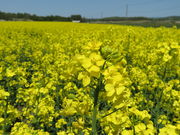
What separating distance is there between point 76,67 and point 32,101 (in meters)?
1.78

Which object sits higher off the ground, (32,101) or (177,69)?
(177,69)

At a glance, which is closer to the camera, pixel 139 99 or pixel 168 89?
pixel 168 89

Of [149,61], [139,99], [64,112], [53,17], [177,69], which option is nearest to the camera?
[64,112]

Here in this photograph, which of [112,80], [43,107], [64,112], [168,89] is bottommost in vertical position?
[43,107]

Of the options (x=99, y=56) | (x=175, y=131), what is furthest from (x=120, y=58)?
(x=175, y=131)

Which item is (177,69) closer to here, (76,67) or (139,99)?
(139,99)

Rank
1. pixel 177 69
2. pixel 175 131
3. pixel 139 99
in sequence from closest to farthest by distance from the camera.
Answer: pixel 175 131 < pixel 139 99 < pixel 177 69

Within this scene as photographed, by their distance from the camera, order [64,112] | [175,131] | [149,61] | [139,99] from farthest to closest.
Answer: [149,61], [139,99], [64,112], [175,131]

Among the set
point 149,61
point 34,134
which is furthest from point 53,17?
point 34,134

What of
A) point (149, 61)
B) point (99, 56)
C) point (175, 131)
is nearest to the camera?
point (175, 131)

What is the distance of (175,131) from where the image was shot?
1051 mm

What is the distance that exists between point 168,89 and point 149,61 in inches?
94.0

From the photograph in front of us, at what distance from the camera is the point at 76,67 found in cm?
127

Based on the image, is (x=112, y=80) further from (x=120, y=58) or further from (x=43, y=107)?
(x=43, y=107)
